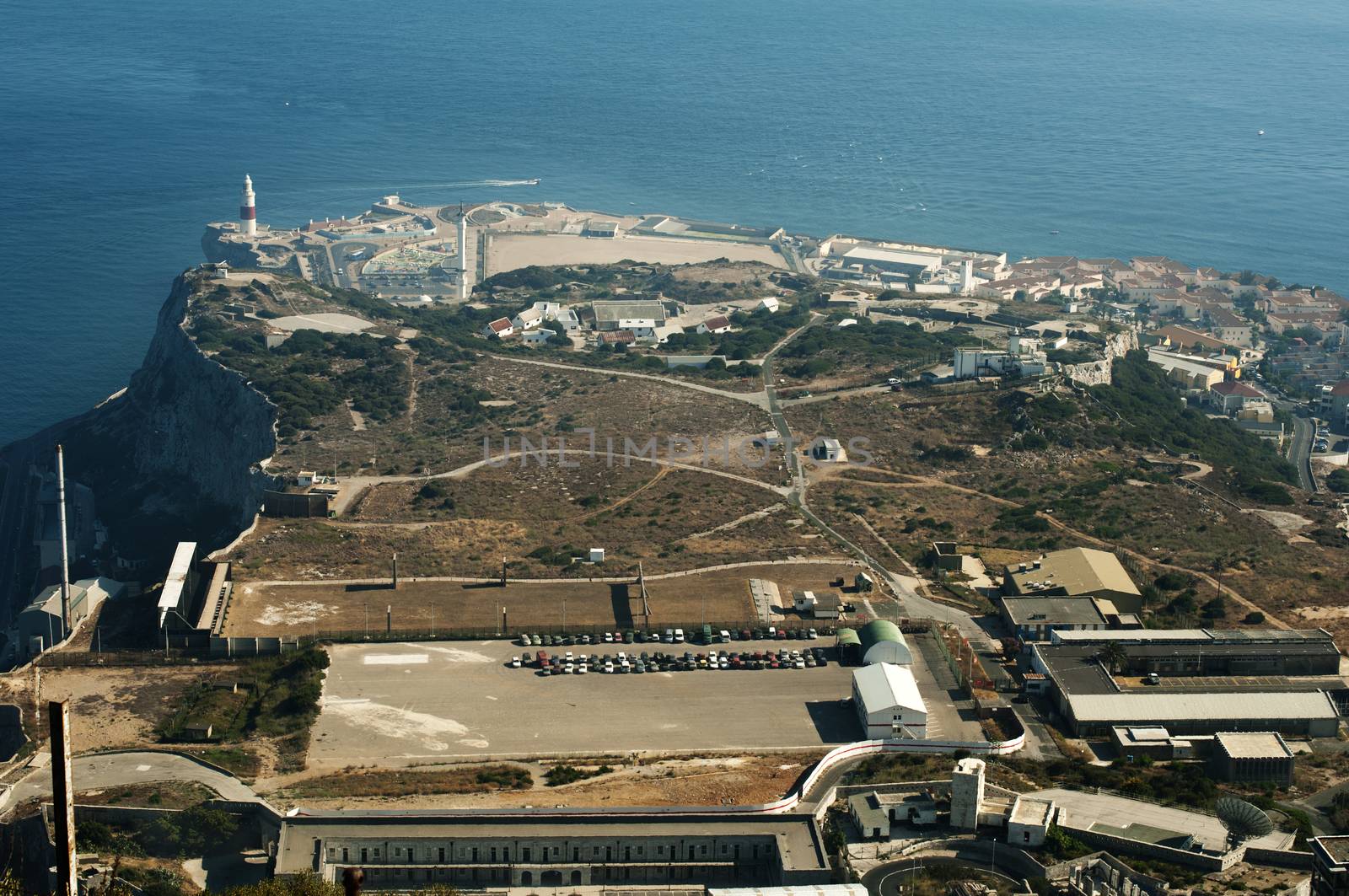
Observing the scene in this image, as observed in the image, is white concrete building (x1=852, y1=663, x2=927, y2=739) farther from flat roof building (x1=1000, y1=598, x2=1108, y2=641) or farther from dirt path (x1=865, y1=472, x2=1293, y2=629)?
dirt path (x1=865, y1=472, x2=1293, y2=629)

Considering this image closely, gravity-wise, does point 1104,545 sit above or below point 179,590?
above

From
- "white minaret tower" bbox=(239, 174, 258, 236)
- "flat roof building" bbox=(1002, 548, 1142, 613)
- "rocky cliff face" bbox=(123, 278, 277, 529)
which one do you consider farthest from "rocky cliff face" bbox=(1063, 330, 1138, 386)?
"white minaret tower" bbox=(239, 174, 258, 236)

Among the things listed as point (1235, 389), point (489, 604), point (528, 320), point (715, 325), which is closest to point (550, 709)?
point (489, 604)

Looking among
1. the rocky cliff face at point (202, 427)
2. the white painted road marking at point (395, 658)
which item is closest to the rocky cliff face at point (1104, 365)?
the rocky cliff face at point (202, 427)

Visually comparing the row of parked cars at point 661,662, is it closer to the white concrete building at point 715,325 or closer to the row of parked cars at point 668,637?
the row of parked cars at point 668,637

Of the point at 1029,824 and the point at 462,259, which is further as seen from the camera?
the point at 462,259

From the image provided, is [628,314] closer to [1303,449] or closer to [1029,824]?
[1303,449]
